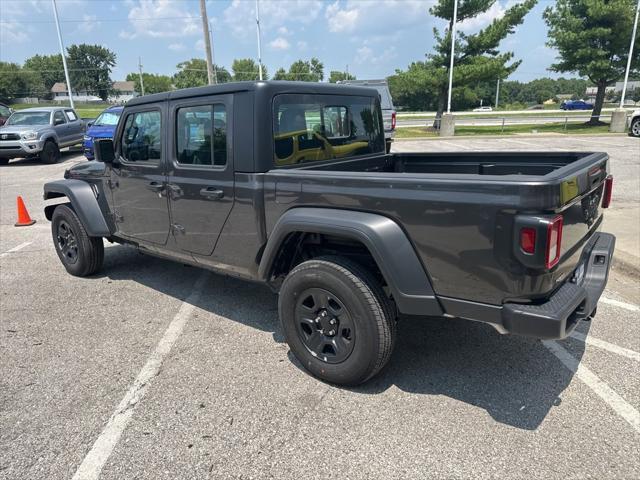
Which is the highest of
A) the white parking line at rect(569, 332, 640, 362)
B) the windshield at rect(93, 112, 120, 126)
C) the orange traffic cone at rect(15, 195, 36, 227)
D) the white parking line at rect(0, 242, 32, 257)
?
the windshield at rect(93, 112, 120, 126)

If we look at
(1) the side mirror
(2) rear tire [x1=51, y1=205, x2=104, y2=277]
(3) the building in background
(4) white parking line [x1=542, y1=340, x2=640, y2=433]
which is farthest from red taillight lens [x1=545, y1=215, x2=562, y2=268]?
(3) the building in background

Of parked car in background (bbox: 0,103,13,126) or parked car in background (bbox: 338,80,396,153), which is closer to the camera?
parked car in background (bbox: 338,80,396,153)

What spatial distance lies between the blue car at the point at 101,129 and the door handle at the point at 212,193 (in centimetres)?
1166

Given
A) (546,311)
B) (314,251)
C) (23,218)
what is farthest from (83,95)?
(546,311)

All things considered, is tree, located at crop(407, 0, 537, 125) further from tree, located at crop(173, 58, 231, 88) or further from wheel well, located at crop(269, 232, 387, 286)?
tree, located at crop(173, 58, 231, 88)

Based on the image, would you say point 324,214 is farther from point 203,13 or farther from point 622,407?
point 203,13

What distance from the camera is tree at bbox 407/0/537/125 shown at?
2364 centimetres

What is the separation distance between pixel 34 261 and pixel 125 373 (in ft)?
11.2

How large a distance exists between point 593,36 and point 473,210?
2615 centimetres

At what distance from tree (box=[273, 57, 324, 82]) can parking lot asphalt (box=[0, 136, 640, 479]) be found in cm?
7242

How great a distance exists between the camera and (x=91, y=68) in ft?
412

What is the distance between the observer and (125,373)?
3205mm

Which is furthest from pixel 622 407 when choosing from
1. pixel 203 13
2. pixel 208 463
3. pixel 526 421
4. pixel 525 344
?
pixel 203 13

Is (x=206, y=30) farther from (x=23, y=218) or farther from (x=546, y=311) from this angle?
(x=546, y=311)
